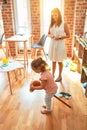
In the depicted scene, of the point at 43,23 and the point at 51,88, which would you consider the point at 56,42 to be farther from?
the point at 43,23

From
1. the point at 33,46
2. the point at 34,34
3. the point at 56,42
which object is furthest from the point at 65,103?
the point at 34,34

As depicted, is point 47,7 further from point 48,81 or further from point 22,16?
point 48,81

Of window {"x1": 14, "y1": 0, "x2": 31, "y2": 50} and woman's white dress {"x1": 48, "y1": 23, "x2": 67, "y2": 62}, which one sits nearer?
woman's white dress {"x1": 48, "y1": 23, "x2": 67, "y2": 62}

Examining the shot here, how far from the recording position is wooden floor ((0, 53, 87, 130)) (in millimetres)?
1860

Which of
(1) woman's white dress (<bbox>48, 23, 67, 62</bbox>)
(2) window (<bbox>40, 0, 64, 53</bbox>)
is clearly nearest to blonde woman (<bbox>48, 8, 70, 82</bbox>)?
(1) woman's white dress (<bbox>48, 23, 67, 62</bbox>)

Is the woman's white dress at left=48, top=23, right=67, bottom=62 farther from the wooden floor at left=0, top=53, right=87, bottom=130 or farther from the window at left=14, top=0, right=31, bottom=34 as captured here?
the window at left=14, top=0, right=31, bottom=34

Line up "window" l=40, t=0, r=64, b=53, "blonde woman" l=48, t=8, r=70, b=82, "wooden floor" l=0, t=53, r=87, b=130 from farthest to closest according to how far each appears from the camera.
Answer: "window" l=40, t=0, r=64, b=53 → "blonde woman" l=48, t=8, r=70, b=82 → "wooden floor" l=0, t=53, r=87, b=130

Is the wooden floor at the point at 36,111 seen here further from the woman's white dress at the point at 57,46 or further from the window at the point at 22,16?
the window at the point at 22,16

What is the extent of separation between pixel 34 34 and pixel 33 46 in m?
0.76

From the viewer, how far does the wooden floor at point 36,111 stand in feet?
6.10

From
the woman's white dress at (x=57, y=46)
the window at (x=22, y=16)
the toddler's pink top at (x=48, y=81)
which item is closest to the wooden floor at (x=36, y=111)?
the toddler's pink top at (x=48, y=81)

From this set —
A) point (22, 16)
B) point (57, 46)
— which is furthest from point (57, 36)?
point (22, 16)

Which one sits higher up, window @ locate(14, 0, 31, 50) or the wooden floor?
window @ locate(14, 0, 31, 50)

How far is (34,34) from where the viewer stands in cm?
447
